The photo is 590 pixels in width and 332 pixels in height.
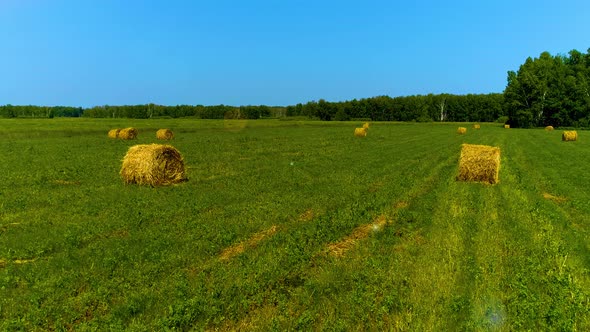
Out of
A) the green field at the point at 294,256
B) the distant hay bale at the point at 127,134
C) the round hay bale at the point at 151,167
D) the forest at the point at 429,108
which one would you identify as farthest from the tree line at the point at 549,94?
the round hay bale at the point at 151,167

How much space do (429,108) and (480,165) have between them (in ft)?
533

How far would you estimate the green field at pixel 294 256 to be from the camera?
20.9 feet

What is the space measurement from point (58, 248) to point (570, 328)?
10.4 metres

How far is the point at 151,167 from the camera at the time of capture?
1784 centimetres

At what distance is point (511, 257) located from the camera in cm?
892

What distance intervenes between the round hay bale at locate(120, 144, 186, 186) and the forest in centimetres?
10576

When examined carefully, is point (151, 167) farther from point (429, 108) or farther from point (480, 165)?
point (429, 108)

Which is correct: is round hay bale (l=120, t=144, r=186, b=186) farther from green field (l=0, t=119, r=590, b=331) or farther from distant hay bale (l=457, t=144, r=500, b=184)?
distant hay bale (l=457, t=144, r=500, b=184)

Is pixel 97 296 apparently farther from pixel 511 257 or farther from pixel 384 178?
pixel 384 178

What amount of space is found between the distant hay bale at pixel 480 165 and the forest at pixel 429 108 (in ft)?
319

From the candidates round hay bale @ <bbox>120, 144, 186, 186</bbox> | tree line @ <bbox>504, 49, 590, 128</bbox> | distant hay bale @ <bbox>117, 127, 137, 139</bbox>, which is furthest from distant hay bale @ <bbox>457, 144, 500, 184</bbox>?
tree line @ <bbox>504, 49, 590, 128</bbox>

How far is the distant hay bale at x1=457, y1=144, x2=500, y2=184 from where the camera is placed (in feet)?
61.2

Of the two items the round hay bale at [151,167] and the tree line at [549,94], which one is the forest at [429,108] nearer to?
the tree line at [549,94]

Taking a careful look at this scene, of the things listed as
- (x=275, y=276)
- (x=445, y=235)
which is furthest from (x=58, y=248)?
(x=445, y=235)
